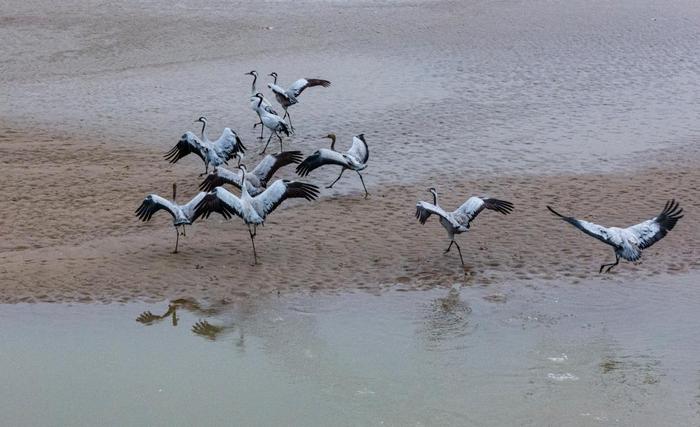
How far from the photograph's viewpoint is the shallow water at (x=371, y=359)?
9.00 metres

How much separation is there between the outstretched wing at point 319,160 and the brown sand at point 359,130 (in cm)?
48

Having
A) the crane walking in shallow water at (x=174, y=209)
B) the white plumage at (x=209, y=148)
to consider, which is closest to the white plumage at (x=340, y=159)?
the white plumage at (x=209, y=148)

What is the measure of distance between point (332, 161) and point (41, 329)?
4.50m

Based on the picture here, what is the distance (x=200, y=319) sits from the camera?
10.6 m

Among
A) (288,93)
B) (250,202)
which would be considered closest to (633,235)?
(250,202)

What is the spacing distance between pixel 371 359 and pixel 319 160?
13.5 feet

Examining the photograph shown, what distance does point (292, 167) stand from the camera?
1509cm

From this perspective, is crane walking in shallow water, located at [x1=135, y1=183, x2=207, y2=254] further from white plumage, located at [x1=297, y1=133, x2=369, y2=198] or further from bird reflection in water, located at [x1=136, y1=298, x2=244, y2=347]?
white plumage, located at [x1=297, y1=133, x2=369, y2=198]

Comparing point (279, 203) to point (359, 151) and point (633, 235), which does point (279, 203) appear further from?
point (633, 235)

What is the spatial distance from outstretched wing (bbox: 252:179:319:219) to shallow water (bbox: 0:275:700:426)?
1.28 metres

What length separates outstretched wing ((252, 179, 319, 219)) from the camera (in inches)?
470

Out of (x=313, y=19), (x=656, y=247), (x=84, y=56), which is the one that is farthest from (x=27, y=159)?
(x=313, y=19)

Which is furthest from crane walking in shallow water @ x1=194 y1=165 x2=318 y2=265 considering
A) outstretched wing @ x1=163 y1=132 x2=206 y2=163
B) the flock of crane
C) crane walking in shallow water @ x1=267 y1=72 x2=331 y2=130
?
crane walking in shallow water @ x1=267 y1=72 x2=331 y2=130

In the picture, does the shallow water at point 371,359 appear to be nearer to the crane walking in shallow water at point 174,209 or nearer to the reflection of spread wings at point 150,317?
the reflection of spread wings at point 150,317
